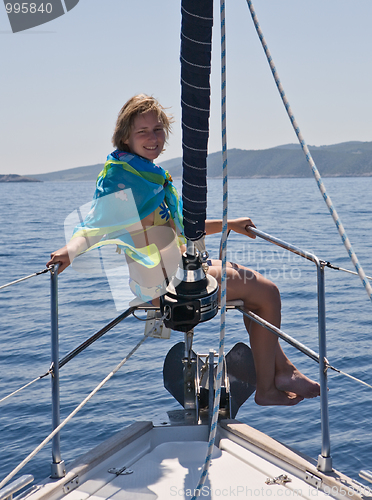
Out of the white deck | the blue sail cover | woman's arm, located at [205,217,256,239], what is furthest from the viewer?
woman's arm, located at [205,217,256,239]

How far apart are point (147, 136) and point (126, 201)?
0.30m

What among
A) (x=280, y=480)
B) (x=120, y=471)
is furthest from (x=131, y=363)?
(x=280, y=480)

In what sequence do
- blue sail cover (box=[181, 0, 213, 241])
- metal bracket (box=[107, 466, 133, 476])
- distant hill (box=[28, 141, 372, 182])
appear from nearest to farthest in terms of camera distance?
blue sail cover (box=[181, 0, 213, 241])
metal bracket (box=[107, 466, 133, 476])
distant hill (box=[28, 141, 372, 182])

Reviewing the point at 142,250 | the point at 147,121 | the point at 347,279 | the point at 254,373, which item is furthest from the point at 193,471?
the point at 347,279

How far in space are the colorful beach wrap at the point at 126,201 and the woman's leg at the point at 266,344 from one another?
0.31m

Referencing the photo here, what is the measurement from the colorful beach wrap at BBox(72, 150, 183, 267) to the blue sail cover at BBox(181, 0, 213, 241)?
428 mm

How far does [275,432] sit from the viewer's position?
11.8 ft

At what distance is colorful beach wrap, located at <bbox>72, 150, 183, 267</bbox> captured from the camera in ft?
5.70

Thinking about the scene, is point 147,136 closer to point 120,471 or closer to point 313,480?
point 120,471

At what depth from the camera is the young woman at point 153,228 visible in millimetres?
1841

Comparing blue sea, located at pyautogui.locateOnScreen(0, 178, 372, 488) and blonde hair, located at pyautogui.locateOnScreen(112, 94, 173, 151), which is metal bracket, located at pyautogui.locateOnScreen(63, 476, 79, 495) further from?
blue sea, located at pyautogui.locateOnScreen(0, 178, 372, 488)

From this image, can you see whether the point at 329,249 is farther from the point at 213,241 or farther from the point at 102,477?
the point at 102,477

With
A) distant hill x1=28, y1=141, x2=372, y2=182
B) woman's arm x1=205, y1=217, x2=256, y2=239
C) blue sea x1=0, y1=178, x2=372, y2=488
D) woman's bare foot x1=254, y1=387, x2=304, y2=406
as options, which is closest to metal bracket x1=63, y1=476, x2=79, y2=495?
woman's bare foot x1=254, y1=387, x2=304, y2=406

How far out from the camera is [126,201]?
1.84 metres
